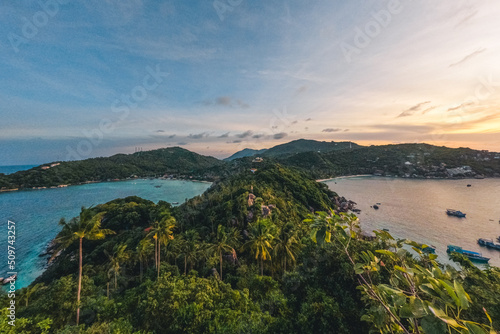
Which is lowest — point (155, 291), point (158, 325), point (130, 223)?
point (130, 223)

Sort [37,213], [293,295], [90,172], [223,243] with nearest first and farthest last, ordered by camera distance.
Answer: [293,295]
[223,243]
[37,213]
[90,172]

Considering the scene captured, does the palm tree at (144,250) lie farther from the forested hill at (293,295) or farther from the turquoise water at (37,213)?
the turquoise water at (37,213)

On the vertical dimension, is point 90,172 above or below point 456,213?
above

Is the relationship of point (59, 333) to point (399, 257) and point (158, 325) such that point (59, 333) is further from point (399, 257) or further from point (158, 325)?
point (399, 257)

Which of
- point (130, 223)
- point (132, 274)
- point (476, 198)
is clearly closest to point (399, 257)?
point (132, 274)

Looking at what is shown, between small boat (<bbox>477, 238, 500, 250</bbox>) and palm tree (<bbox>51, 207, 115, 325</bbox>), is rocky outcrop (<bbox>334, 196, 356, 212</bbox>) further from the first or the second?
palm tree (<bbox>51, 207, 115, 325</bbox>)

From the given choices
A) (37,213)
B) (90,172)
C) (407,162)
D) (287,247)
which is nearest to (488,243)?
(287,247)

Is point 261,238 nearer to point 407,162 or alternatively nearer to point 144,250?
point 144,250
